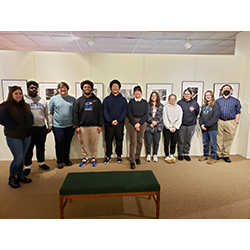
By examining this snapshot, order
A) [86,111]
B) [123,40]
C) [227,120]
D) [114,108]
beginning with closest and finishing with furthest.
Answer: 1. [86,111]
2. [114,108]
3. [227,120]
4. [123,40]

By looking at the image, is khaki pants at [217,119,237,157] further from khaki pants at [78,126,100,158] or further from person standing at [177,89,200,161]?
khaki pants at [78,126,100,158]

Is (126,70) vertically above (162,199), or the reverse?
(126,70)

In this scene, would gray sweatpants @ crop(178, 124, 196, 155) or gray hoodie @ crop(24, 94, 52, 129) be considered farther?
gray sweatpants @ crop(178, 124, 196, 155)

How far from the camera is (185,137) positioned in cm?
483

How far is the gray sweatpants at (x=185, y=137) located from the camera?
4754 mm

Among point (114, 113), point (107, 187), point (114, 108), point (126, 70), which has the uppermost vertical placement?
point (126, 70)

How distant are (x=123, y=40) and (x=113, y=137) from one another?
3.41 metres

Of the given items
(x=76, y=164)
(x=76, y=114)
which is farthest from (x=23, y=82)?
(x=76, y=164)

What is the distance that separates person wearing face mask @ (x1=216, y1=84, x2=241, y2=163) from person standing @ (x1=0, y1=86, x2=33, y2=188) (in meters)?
4.71

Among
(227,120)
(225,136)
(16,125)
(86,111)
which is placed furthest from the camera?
(225,136)

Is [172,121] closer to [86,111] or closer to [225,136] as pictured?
[225,136]

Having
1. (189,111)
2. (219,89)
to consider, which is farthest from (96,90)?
(219,89)

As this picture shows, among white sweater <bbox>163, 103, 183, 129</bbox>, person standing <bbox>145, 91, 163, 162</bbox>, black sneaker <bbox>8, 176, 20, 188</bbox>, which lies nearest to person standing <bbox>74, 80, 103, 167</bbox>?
person standing <bbox>145, 91, 163, 162</bbox>

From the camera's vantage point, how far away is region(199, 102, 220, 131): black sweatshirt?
15.1 ft
